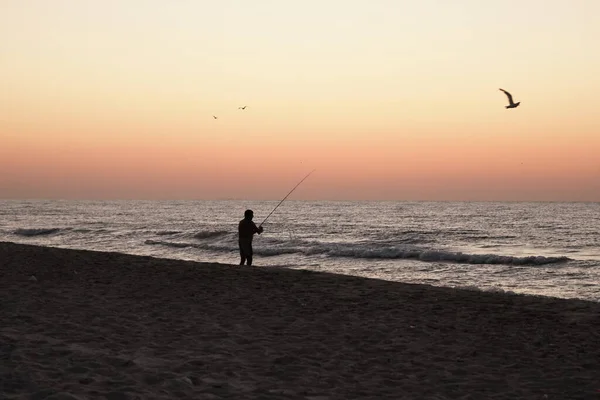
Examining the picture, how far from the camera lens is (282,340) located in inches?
295

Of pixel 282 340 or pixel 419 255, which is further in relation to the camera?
pixel 419 255

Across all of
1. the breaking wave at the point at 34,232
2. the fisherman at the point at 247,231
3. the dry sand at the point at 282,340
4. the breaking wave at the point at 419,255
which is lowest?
the breaking wave at the point at 419,255

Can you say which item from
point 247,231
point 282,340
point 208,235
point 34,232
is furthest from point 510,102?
point 34,232

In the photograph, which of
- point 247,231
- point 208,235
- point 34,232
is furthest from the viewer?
point 34,232

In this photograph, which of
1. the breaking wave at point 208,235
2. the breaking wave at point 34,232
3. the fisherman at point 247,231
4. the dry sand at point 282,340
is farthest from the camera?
the breaking wave at point 34,232

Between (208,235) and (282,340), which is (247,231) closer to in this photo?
(282,340)

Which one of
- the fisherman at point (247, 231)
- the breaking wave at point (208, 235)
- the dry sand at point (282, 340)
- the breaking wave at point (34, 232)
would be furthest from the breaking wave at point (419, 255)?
the breaking wave at point (34, 232)

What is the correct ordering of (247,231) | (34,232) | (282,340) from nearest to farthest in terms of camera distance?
(282,340) → (247,231) → (34,232)

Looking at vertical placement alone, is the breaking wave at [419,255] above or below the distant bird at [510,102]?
below

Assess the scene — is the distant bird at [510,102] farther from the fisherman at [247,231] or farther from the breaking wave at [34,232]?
the breaking wave at [34,232]

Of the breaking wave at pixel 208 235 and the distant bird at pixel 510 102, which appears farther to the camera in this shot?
the breaking wave at pixel 208 235

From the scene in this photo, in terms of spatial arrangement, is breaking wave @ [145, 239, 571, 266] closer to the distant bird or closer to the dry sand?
the distant bird

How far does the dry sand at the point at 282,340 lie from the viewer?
5.62m

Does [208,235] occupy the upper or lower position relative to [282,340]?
lower
